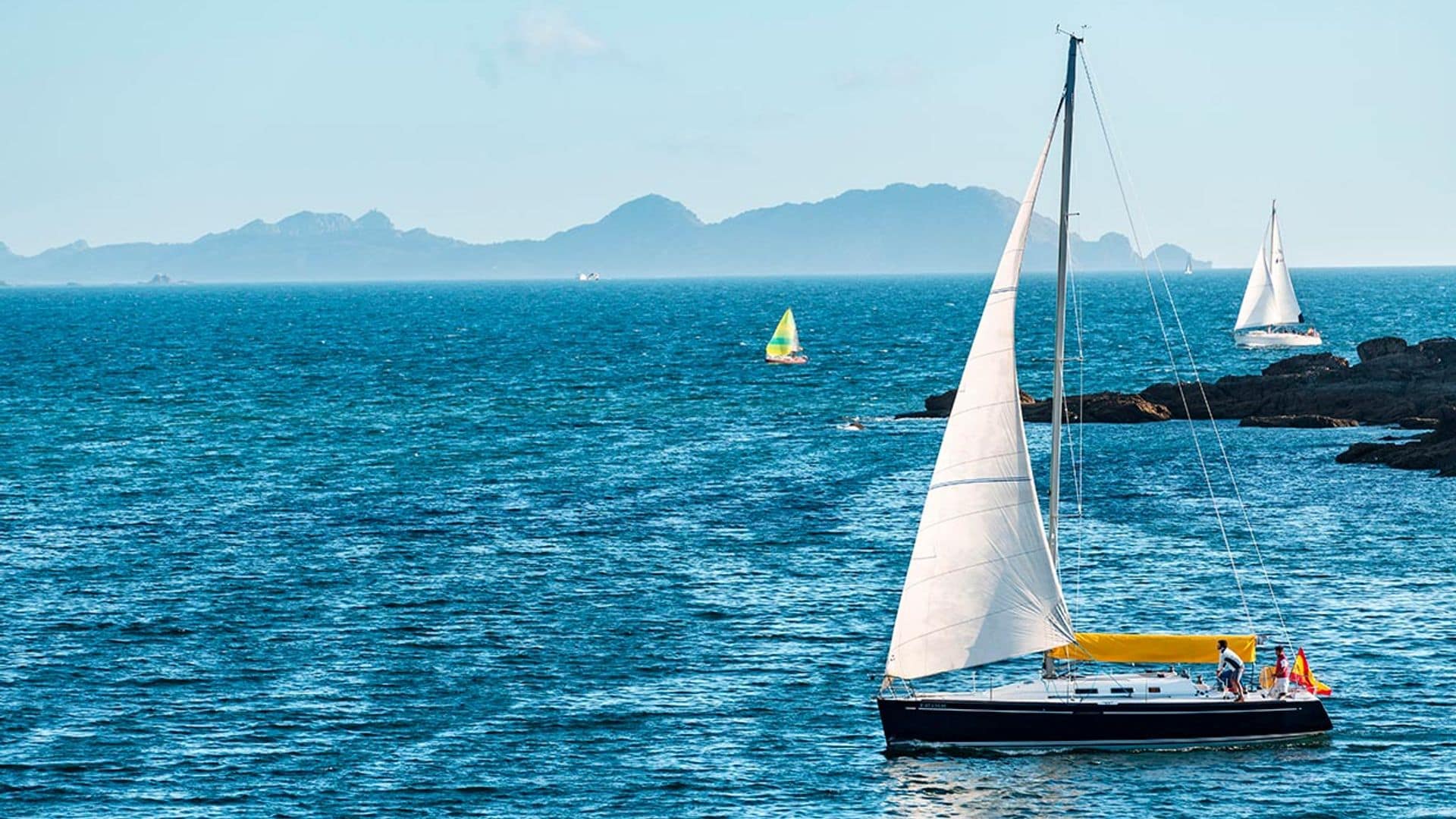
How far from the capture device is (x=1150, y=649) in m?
42.6

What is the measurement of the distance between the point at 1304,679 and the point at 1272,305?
428 feet

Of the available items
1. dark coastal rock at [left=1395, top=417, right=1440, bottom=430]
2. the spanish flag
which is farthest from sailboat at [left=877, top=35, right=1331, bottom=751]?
dark coastal rock at [left=1395, top=417, right=1440, bottom=430]

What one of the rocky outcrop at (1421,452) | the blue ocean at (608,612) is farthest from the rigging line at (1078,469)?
the rocky outcrop at (1421,452)

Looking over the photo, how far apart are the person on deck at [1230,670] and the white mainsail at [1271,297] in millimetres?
129911

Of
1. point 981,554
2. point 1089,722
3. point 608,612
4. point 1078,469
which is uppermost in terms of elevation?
point 981,554

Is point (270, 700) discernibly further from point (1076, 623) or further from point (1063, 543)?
point (1063, 543)

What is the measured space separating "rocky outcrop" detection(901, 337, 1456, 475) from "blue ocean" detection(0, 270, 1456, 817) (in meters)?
3.39

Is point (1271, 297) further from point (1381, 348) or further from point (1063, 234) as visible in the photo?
point (1063, 234)

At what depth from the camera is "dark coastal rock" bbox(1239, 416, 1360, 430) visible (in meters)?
101

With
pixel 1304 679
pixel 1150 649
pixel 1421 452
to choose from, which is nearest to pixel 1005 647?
pixel 1150 649

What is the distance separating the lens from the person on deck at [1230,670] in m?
41.3

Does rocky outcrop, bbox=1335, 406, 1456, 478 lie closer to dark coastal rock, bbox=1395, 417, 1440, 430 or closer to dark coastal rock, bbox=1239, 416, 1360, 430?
dark coastal rock, bbox=1395, 417, 1440, 430

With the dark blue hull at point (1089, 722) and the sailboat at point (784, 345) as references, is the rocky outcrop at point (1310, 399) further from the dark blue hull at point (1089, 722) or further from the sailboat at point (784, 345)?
the dark blue hull at point (1089, 722)

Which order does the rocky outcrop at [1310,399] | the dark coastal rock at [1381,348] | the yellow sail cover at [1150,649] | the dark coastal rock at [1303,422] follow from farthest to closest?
the dark coastal rock at [1381,348] → the rocky outcrop at [1310,399] → the dark coastal rock at [1303,422] → the yellow sail cover at [1150,649]
